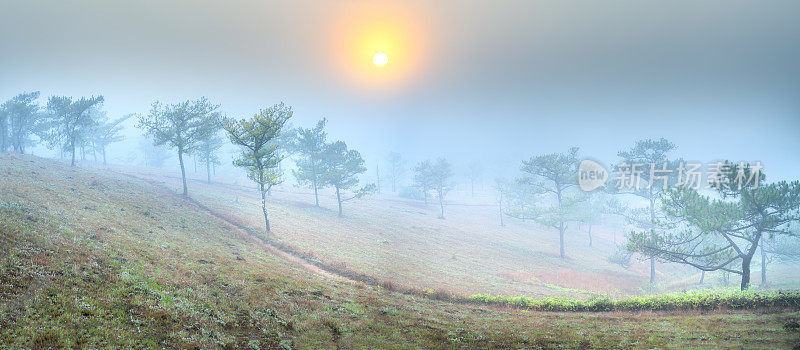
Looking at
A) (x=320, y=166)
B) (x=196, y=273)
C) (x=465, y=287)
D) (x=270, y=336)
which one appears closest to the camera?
(x=270, y=336)

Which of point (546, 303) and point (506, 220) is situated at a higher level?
point (546, 303)

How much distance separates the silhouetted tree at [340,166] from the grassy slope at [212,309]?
118 feet

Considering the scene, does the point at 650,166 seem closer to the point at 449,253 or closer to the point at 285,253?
the point at 449,253

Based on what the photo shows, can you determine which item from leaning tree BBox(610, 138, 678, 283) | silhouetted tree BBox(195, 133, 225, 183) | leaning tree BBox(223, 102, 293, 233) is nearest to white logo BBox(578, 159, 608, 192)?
leaning tree BBox(610, 138, 678, 283)

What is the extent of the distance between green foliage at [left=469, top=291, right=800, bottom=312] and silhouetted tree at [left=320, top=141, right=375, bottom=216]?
42.2 m

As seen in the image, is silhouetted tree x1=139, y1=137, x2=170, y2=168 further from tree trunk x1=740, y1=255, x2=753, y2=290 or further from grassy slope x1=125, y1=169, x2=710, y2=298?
tree trunk x1=740, y1=255, x2=753, y2=290

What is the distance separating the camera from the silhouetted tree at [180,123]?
48.8 meters

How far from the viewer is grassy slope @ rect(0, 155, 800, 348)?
10945 mm

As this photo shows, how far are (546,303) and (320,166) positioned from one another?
166ft

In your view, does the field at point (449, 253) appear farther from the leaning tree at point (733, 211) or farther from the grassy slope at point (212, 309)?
the grassy slope at point (212, 309)

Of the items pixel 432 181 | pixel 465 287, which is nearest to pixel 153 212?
pixel 465 287

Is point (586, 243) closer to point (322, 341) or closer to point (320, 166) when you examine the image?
point (320, 166)

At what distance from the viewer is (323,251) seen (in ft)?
121

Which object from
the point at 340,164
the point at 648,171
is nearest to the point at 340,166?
the point at 340,164
